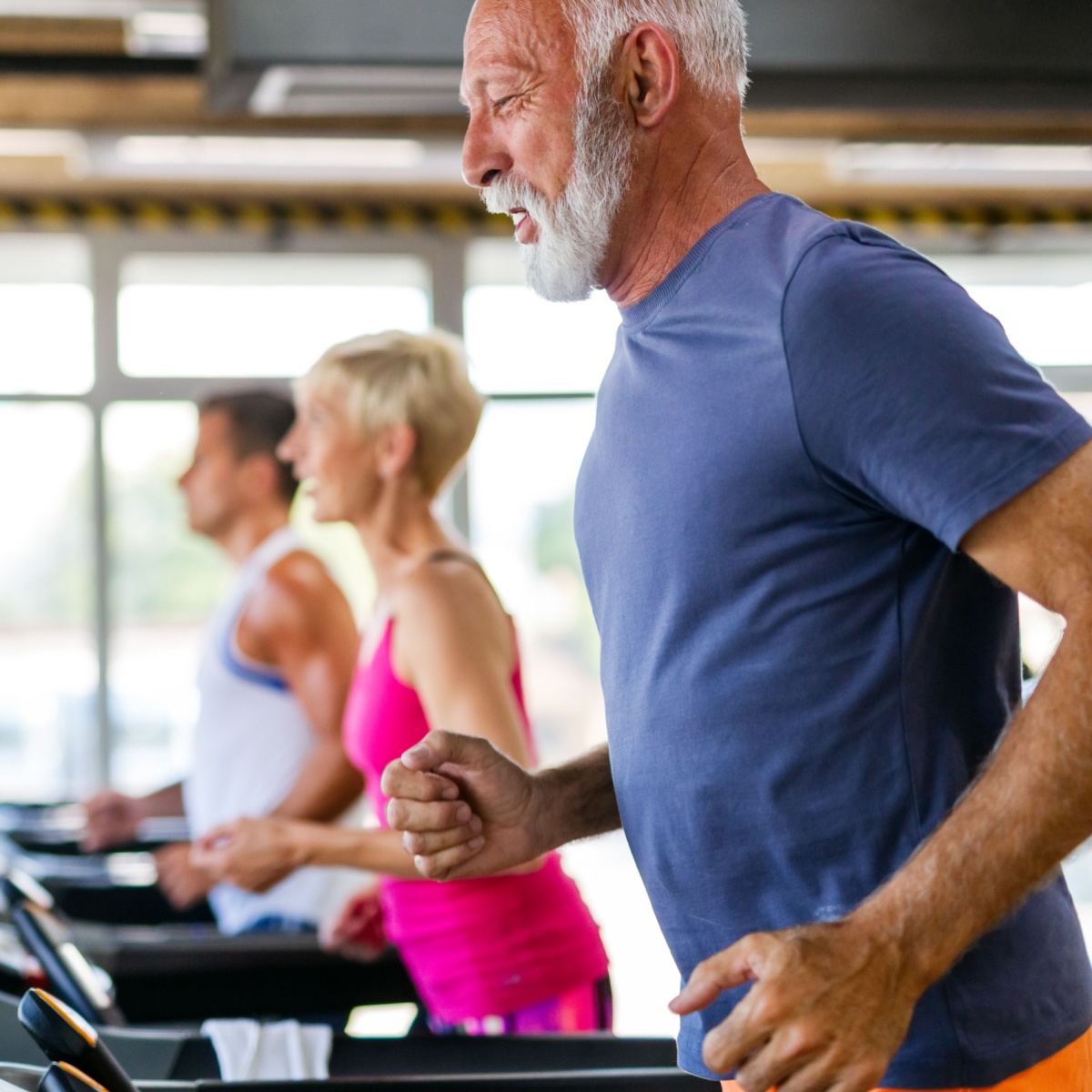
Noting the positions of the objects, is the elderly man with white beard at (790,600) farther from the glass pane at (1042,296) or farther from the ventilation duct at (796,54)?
the glass pane at (1042,296)

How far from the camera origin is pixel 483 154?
3.98 ft

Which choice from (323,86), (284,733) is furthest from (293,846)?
(323,86)

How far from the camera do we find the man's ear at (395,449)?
85.5 inches

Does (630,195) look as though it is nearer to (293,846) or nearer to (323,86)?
(293,846)

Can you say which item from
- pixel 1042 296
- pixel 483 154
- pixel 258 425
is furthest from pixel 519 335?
pixel 483 154

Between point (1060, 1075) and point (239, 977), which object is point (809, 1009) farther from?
point (239, 977)

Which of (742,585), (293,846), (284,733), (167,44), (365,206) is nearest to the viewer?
(742,585)

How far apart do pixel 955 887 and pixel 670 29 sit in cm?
71

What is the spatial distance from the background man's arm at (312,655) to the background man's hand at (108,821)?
3.05ft

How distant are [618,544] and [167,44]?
3.92 meters

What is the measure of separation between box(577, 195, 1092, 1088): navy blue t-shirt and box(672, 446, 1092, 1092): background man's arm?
5 centimetres

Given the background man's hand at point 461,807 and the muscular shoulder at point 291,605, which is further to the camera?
the muscular shoulder at point 291,605

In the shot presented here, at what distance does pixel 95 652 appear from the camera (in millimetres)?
6074

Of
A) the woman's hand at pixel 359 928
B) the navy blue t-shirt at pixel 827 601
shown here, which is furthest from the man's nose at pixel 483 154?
the woman's hand at pixel 359 928
